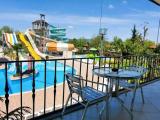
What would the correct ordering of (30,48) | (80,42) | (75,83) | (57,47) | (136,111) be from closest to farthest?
(75,83) → (136,111) → (30,48) → (57,47) → (80,42)

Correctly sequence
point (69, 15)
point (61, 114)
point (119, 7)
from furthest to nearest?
1. point (69, 15)
2. point (119, 7)
3. point (61, 114)

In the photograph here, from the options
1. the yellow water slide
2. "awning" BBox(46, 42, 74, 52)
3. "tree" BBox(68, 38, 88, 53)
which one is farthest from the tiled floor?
"tree" BBox(68, 38, 88, 53)

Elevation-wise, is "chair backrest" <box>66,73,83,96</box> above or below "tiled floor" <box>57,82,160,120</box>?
above

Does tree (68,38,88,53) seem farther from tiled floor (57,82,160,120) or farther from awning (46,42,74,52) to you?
tiled floor (57,82,160,120)

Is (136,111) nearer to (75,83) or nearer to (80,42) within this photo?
(75,83)

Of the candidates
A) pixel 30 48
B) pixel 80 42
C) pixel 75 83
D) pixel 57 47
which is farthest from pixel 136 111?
pixel 80 42

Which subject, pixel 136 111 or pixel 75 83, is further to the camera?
pixel 136 111

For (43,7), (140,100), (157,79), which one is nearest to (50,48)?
(43,7)

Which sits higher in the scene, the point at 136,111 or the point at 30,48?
the point at 30,48

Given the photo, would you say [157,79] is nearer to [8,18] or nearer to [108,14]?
[108,14]

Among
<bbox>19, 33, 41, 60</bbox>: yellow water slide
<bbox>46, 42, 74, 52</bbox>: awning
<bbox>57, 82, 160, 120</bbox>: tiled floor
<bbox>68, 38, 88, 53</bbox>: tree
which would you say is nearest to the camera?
<bbox>57, 82, 160, 120</bbox>: tiled floor

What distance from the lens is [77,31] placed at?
3834 centimetres

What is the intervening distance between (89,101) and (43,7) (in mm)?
34470

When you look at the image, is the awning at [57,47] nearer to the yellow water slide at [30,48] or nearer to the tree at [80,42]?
the tree at [80,42]
